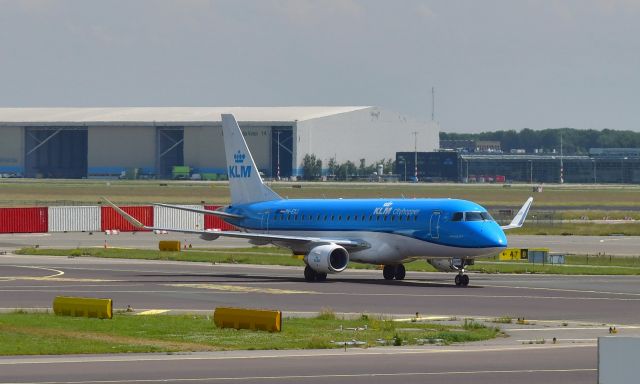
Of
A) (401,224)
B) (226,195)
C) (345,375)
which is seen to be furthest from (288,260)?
(226,195)

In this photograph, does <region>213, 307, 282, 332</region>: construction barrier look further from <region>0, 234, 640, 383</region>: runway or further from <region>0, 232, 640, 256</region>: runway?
<region>0, 232, 640, 256</region>: runway

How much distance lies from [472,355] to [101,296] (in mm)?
22072

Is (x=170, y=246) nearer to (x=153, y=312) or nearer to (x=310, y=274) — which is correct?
(x=310, y=274)

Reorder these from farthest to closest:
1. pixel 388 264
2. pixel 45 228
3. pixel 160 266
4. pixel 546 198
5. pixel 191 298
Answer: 1. pixel 546 198
2. pixel 45 228
3. pixel 160 266
4. pixel 388 264
5. pixel 191 298

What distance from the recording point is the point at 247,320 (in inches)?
1457

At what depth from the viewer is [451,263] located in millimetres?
59031

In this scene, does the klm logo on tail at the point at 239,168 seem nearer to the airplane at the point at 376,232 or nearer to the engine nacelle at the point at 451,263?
the airplane at the point at 376,232

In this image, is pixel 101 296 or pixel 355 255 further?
pixel 355 255

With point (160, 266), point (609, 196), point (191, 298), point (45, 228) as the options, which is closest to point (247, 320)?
point (191, 298)

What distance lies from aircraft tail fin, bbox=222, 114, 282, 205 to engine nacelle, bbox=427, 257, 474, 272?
10658 millimetres

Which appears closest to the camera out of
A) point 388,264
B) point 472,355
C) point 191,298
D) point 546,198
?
point 472,355

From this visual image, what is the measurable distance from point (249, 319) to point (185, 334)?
199cm

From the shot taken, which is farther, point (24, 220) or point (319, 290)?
point (24, 220)

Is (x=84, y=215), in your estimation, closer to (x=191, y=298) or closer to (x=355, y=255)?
(x=355, y=255)
